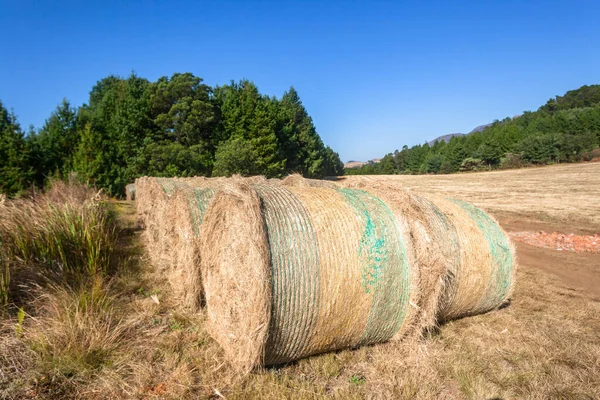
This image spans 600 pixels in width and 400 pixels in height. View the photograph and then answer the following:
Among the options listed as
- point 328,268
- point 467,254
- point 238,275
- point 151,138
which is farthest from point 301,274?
point 151,138

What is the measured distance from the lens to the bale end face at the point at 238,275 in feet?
9.69

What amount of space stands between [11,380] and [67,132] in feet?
91.6

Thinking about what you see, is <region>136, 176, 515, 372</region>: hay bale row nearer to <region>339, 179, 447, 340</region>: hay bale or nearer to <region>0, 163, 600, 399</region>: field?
<region>339, 179, 447, 340</region>: hay bale

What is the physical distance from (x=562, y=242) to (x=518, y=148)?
56332mm

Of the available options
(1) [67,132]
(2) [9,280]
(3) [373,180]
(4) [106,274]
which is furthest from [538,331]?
(1) [67,132]

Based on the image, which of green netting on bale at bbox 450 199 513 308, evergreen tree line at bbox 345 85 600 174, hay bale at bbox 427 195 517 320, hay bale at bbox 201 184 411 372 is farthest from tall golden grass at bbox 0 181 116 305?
evergreen tree line at bbox 345 85 600 174

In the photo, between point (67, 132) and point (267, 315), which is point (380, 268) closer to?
point (267, 315)

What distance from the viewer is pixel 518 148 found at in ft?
180

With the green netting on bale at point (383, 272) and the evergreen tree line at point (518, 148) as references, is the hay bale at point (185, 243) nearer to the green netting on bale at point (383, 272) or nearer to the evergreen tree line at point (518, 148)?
the green netting on bale at point (383, 272)

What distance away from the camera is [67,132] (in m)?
25.0

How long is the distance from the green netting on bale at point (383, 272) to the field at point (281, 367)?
29 cm

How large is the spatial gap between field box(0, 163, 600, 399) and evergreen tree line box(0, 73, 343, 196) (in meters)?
16.9

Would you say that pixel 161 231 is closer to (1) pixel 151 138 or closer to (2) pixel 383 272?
(2) pixel 383 272

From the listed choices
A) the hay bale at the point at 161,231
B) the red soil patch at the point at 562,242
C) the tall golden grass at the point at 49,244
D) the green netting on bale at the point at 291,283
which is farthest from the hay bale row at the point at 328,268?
the red soil patch at the point at 562,242
